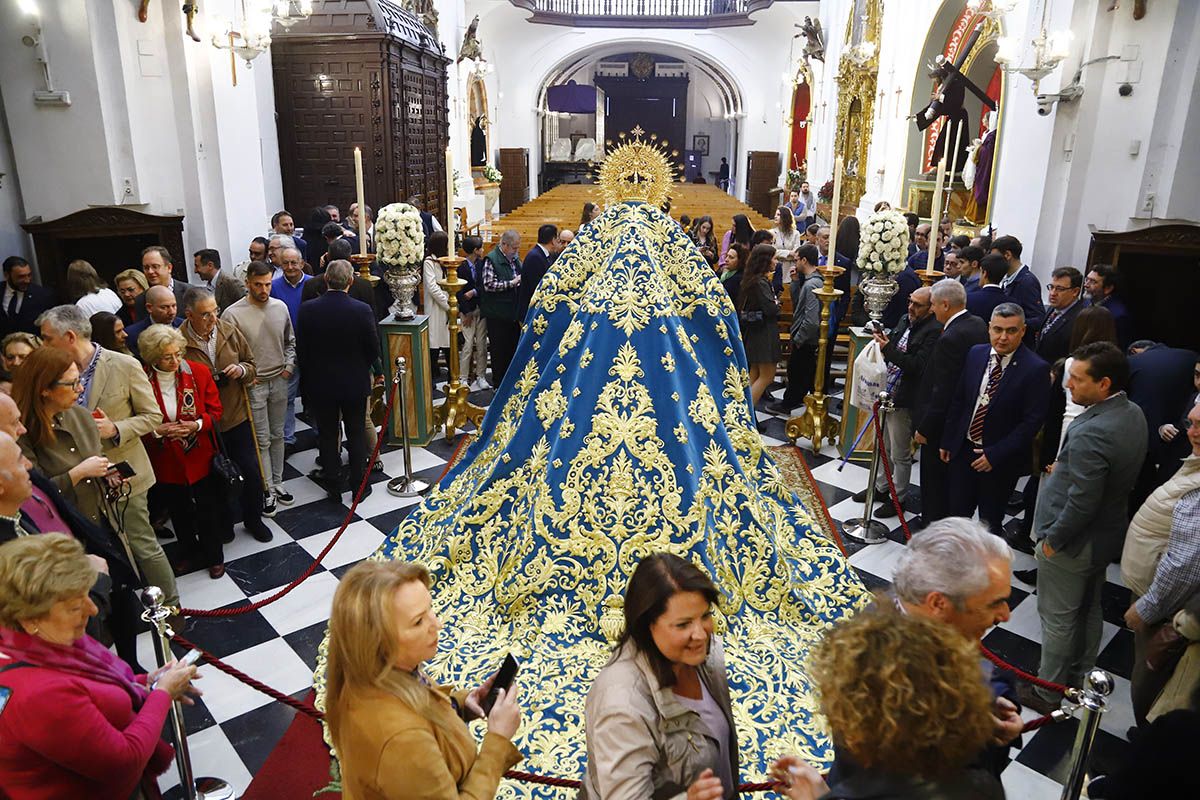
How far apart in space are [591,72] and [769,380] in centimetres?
2940

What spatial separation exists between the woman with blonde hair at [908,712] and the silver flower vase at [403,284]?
5.20 metres

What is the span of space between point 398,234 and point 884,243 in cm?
346

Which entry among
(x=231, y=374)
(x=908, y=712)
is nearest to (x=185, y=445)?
(x=231, y=374)

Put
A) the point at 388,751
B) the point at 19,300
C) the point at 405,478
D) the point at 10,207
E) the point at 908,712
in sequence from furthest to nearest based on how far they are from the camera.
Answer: the point at 10,207
the point at 19,300
the point at 405,478
the point at 388,751
the point at 908,712

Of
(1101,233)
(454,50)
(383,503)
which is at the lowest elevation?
(383,503)

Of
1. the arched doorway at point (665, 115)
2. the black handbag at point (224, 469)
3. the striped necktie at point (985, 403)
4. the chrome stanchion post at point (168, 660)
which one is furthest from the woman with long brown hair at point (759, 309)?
the arched doorway at point (665, 115)

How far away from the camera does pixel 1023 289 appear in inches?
242

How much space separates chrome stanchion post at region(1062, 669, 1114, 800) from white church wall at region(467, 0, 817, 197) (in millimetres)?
22551

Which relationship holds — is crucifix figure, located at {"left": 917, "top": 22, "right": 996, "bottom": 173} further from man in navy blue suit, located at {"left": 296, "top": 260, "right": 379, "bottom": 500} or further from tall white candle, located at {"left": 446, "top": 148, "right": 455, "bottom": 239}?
man in navy blue suit, located at {"left": 296, "top": 260, "right": 379, "bottom": 500}

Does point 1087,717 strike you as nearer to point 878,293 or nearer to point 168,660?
point 168,660

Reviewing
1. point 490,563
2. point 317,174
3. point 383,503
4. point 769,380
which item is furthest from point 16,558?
point 317,174

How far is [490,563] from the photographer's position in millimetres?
3658

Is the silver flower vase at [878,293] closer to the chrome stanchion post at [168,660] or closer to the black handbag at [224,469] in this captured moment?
the black handbag at [224,469]

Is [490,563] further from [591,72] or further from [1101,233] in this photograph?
[591,72]
